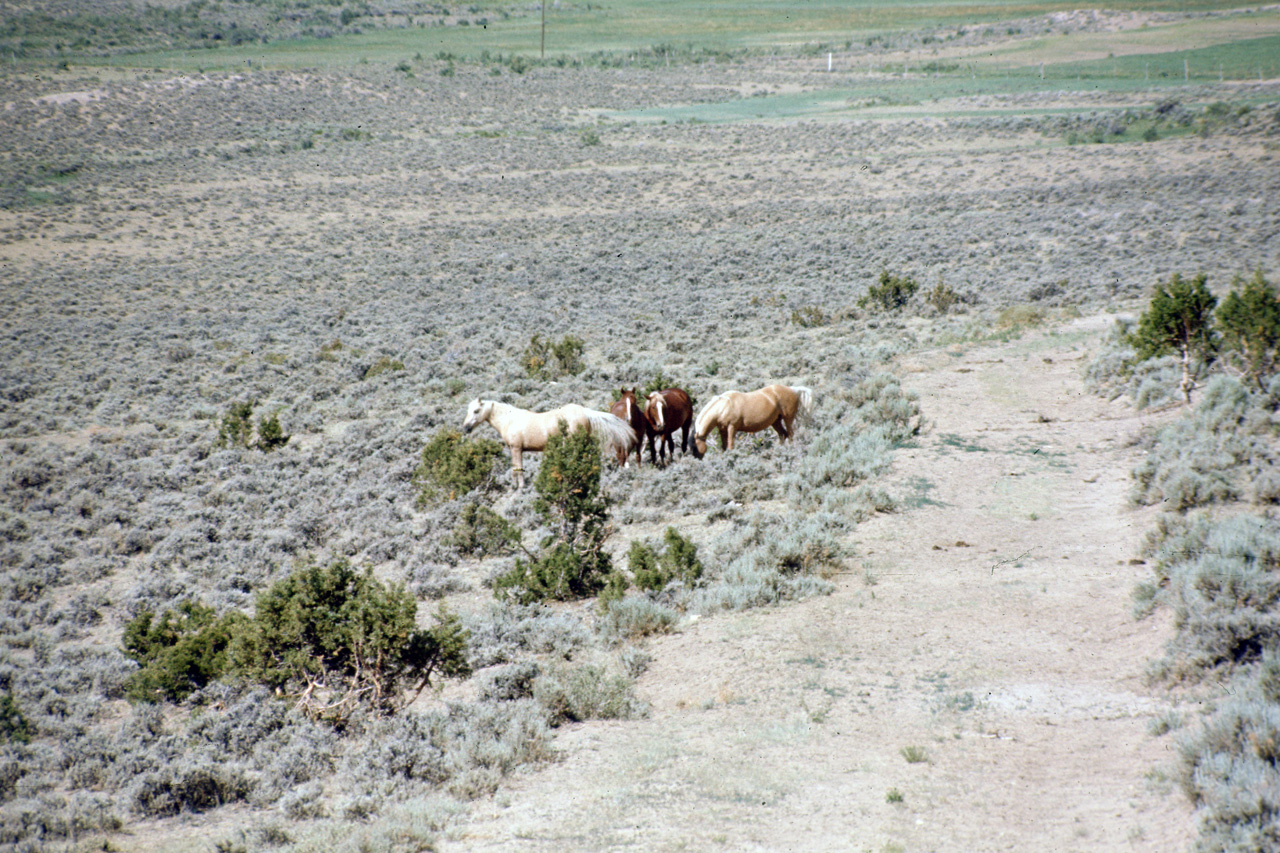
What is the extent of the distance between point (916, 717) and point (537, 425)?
756 centimetres

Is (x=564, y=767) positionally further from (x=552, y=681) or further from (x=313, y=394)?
(x=313, y=394)

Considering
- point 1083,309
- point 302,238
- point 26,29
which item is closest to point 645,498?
point 1083,309

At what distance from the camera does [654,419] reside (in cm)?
1327

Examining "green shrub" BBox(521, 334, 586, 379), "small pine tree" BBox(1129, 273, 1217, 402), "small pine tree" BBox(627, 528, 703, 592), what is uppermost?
"small pine tree" BBox(1129, 273, 1217, 402)

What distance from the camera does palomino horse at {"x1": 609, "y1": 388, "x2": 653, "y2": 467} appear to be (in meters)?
13.2

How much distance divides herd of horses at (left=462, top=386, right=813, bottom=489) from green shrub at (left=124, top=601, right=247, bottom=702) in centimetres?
529

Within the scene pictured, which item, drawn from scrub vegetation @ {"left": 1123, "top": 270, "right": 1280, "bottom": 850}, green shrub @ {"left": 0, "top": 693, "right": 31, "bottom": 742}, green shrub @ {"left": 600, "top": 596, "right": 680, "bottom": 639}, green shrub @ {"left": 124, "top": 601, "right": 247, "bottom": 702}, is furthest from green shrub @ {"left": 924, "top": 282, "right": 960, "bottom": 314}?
green shrub @ {"left": 0, "top": 693, "right": 31, "bottom": 742}

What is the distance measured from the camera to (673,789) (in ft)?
19.5

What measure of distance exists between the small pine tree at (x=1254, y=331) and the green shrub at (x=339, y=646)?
11544 mm

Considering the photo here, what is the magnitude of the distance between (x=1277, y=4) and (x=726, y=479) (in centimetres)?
10881

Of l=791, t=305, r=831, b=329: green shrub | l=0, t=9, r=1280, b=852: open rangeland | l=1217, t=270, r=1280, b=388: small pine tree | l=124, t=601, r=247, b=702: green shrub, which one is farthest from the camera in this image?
l=791, t=305, r=831, b=329: green shrub

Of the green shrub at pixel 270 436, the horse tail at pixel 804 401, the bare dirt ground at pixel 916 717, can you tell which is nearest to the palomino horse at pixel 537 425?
the horse tail at pixel 804 401

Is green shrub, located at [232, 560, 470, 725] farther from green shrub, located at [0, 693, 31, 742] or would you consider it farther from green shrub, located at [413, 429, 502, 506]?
green shrub, located at [413, 429, 502, 506]

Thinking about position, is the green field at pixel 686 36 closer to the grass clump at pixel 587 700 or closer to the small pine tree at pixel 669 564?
the small pine tree at pixel 669 564
